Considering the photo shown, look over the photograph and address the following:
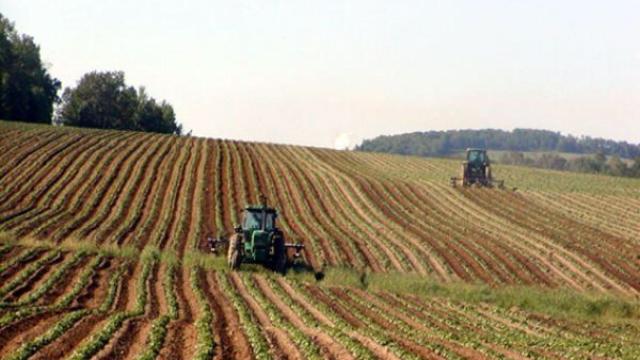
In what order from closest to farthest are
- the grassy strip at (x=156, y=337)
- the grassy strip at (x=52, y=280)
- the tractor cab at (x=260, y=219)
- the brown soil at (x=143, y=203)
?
the grassy strip at (x=156, y=337) → the grassy strip at (x=52, y=280) → the tractor cab at (x=260, y=219) → the brown soil at (x=143, y=203)

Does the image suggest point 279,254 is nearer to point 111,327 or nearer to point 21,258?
point 21,258

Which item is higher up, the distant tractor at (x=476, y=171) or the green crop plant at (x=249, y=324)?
the distant tractor at (x=476, y=171)

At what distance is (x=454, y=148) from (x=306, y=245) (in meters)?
135

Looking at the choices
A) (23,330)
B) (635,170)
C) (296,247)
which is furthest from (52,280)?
(635,170)

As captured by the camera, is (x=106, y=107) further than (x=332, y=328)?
Yes

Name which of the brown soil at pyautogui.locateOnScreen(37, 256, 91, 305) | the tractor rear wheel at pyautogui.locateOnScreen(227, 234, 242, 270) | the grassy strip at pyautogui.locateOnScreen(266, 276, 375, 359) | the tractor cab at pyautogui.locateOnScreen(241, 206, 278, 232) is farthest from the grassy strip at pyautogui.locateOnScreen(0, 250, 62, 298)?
the grassy strip at pyautogui.locateOnScreen(266, 276, 375, 359)

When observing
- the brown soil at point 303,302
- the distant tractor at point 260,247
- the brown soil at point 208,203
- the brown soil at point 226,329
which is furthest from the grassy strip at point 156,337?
the brown soil at point 208,203

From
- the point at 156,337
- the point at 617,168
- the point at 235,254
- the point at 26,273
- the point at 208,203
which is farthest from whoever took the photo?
the point at 617,168

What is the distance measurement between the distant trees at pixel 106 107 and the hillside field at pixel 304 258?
3337cm

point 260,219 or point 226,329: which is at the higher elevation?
point 260,219

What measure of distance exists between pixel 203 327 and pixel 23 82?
226 feet

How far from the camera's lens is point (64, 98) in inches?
3501

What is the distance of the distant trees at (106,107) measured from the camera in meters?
86.6

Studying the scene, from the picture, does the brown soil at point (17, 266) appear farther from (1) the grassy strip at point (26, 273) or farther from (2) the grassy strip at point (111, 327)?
(2) the grassy strip at point (111, 327)
